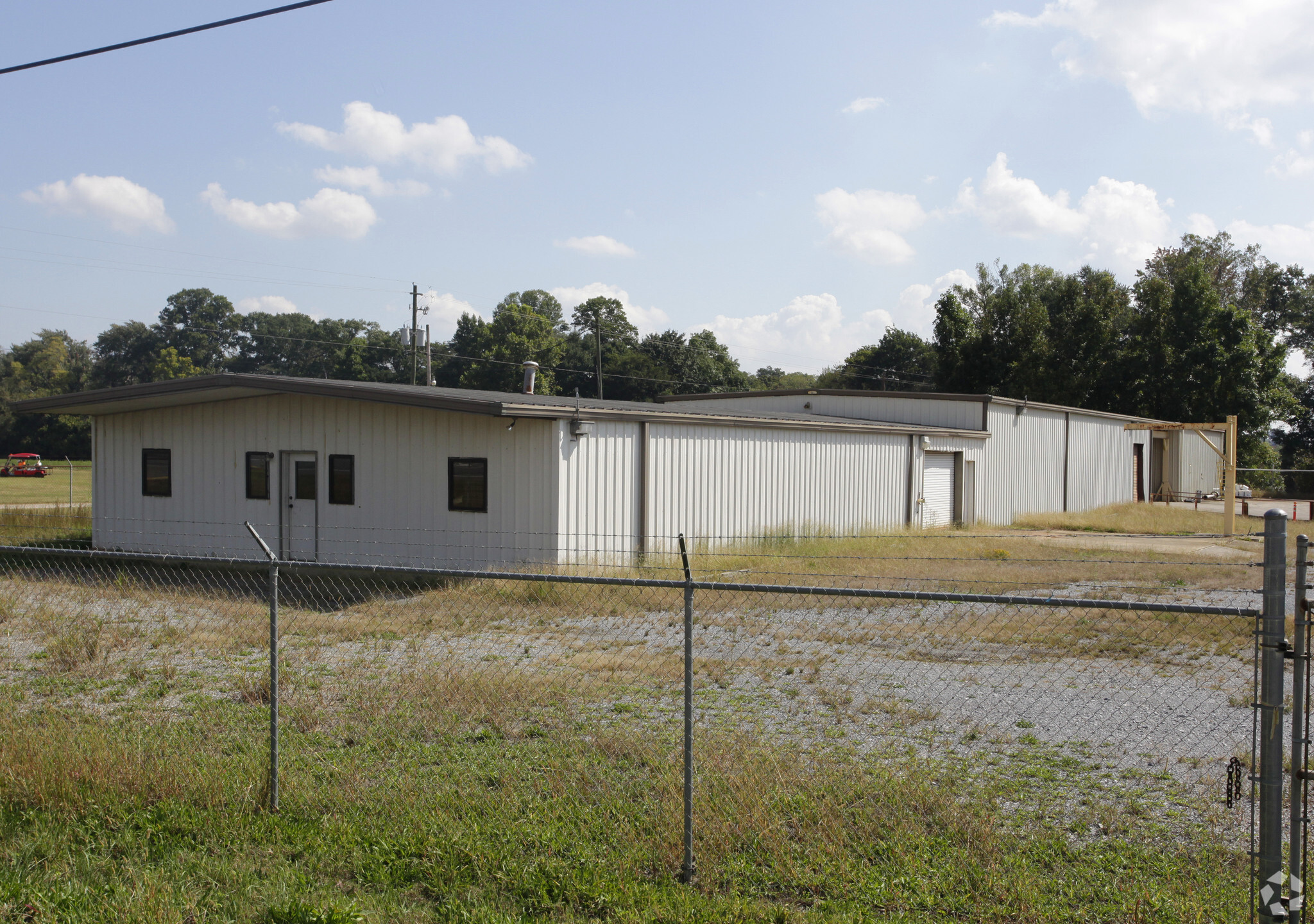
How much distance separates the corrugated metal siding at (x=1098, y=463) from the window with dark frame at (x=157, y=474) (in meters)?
25.5

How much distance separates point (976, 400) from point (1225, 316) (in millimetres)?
24413

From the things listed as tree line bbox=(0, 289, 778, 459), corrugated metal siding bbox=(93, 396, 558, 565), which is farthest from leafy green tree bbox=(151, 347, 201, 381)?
corrugated metal siding bbox=(93, 396, 558, 565)

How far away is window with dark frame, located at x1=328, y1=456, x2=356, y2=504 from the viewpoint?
17.0 metres

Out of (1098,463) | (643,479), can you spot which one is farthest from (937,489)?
(643,479)

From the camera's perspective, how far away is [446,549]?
1599cm

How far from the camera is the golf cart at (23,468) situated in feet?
174

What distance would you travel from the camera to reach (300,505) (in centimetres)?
1772

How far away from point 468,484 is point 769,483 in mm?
6308

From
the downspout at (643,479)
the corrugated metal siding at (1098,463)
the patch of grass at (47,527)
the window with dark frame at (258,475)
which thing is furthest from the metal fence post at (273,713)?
the corrugated metal siding at (1098,463)

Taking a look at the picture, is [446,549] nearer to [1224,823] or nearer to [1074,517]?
[1224,823]

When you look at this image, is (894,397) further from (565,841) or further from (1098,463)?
(565,841)

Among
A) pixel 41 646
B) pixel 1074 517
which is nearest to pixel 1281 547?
pixel 41 646

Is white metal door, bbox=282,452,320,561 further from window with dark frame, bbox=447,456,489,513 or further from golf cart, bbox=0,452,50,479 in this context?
golf cart, bbox=0,452,50,479

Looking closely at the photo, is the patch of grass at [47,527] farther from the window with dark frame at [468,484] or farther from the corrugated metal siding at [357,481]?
the window with dark frame at [468,484]
